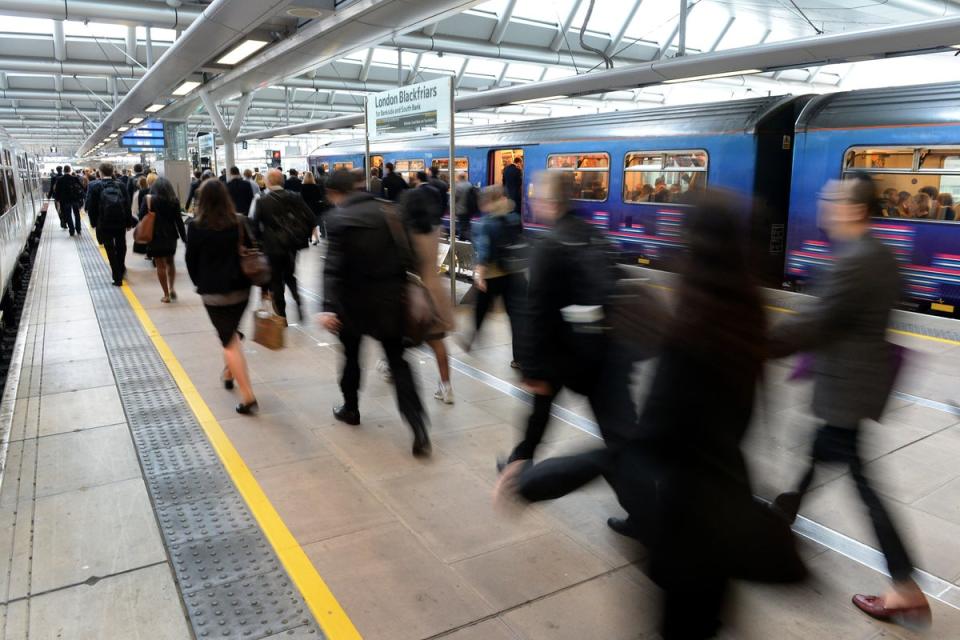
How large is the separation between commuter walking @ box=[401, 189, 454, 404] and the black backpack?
→ 6.62 metres

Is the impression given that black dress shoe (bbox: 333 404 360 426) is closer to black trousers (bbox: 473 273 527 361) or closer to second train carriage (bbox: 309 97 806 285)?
black trousers (bbox: 473 273 527 361)

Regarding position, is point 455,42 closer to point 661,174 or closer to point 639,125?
point 639,125

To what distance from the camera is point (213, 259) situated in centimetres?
487

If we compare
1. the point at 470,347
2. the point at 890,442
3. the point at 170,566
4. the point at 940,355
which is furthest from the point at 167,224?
the point at 940,355

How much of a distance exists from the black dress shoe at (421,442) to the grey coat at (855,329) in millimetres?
2317

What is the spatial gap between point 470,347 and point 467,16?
36.3 ft

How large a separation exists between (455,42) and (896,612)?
14.6 metres

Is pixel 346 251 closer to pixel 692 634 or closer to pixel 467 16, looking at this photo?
pixel 692 634

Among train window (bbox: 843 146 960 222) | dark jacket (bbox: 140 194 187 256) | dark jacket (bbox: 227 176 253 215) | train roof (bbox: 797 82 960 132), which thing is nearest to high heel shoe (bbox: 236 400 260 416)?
dark jacket (bbox: 140 194 187 256)

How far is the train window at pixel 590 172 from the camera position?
1159 cm

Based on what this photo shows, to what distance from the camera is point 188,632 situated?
107 inches

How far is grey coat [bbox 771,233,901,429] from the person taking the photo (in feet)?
8.26

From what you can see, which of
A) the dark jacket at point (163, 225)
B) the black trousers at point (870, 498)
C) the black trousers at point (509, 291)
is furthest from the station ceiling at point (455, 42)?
the black trousers at point (870, 498)

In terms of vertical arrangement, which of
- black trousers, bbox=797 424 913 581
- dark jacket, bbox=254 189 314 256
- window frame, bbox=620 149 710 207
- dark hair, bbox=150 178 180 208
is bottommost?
black trousers, bbox=797 424 913 581
